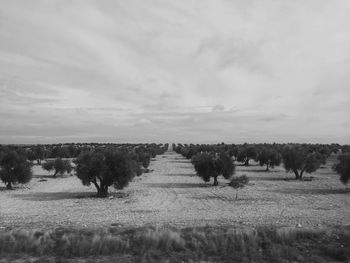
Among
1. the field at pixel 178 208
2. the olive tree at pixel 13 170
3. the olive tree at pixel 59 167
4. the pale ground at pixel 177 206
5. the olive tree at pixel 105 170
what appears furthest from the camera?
the olive tree at pixel 59 167

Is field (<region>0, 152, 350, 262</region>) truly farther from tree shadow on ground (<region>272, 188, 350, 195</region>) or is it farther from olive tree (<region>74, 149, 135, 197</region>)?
olive tree (<region>74, 149, 135, 197</region>)

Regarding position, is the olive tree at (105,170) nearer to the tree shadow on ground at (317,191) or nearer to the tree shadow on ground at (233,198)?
the tree shadow on ground at (233,198)

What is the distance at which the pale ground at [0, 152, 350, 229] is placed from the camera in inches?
965

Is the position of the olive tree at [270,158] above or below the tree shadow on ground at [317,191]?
above

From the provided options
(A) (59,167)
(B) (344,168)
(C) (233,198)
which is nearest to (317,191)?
(B) (344,168)

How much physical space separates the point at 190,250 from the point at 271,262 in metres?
3.27

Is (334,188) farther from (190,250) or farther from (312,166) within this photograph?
(190,250)

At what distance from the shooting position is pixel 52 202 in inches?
1494

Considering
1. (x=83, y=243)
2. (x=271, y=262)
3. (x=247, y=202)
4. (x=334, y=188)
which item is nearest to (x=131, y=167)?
(x=247, y=202)

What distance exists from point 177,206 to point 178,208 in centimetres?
138

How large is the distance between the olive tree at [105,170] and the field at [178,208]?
1479 millimetres

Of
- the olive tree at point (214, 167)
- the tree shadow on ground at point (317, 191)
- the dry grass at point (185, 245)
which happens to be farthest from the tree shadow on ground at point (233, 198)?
the dry grass at point (185, 245)

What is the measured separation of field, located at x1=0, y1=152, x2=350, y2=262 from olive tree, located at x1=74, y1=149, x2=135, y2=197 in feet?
4.85

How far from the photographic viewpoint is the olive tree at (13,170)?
5088 centimetres
